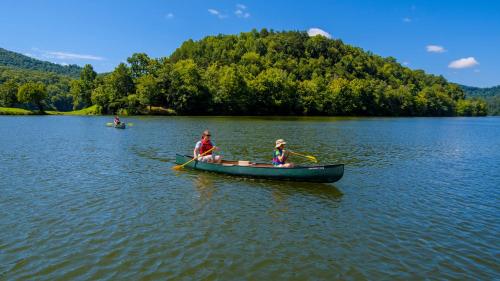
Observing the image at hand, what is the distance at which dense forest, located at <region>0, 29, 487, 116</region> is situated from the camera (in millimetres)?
106188

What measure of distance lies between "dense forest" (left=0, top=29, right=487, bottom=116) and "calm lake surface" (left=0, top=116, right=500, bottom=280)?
84.5 m

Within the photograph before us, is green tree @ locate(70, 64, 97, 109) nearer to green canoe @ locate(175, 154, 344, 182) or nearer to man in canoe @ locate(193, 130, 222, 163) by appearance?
man in canoe @ locate(193, 130, 222, 163)

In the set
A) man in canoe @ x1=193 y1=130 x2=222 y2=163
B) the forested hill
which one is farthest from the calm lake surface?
the forested hill

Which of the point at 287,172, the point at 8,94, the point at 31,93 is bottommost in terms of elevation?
the point at 287,172

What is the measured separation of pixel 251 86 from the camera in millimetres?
117938

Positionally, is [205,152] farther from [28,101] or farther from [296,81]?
[296,81]

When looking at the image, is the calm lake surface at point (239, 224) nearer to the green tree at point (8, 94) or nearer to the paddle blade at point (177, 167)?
the paddle blade at point (177, 167)

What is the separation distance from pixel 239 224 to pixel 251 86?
107002 mm

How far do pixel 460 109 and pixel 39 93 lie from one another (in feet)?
639

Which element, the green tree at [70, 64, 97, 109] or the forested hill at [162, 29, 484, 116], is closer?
the forested hill at [162, 29, 484, 116]

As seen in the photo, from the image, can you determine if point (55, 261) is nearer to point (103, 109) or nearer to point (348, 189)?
point (348, 189)

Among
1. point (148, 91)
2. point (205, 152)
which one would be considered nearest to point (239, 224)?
point (205, 152)

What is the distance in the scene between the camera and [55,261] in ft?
31.8

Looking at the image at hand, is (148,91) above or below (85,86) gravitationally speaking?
below
